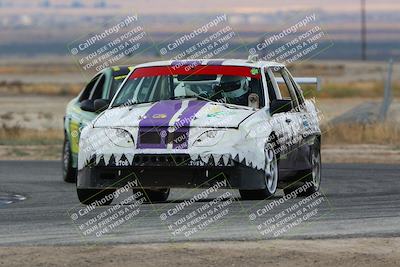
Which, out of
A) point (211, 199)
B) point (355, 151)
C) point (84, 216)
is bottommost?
point (355, 151)

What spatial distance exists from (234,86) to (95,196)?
2.05m

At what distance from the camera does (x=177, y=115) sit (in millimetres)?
14508

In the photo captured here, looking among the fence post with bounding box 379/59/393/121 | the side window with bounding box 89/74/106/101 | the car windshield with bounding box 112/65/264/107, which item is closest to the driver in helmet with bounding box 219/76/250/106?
the car windshield with bounding box 112/65/264/107

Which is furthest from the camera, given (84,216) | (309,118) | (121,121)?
(309,118)

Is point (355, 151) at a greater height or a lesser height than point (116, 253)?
lesser

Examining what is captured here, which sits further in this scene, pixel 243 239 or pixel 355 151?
pixel 355 151

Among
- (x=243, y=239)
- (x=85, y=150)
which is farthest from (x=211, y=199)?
(x=243, y=239)

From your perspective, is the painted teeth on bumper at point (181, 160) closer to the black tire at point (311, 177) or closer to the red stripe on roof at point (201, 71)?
the red stripe on roof at point (201, 71)

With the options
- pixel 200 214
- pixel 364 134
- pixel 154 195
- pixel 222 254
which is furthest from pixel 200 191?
pixel 364 134

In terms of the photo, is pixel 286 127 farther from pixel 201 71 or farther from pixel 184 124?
pixel 184 124

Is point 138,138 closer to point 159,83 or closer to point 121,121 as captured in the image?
point 121,121

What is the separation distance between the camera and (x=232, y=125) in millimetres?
14477

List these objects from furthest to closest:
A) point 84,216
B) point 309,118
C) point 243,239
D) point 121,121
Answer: point 309,118
point 121,121
point 84,216
point 243,239

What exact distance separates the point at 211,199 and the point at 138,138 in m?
2.03
